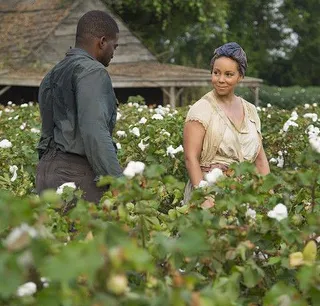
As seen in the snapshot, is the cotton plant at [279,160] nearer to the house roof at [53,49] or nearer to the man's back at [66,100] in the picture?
the man's back at [66,100]

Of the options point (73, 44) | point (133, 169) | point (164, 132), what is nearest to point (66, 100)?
point (133, 169)

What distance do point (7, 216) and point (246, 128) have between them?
303 cm

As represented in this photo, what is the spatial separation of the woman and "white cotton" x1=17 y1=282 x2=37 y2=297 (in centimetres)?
255

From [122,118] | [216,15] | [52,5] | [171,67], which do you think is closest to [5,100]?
[52,5]

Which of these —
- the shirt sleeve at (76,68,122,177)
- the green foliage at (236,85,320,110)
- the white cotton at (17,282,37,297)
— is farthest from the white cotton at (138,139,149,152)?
the green foliage at (236,85,320,110)

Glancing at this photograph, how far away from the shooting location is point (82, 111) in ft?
14.0

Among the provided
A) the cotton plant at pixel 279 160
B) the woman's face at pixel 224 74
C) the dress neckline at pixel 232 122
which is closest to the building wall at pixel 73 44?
the cotton plant at pixel 279 160

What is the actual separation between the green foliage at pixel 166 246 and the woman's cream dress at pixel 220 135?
105 cm

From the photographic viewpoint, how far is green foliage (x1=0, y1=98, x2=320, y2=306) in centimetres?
193

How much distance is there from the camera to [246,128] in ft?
16.3

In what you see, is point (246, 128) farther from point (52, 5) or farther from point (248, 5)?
point (248, 5)

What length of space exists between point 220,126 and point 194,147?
181mm

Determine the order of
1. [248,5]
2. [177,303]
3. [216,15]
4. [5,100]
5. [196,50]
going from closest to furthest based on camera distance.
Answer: [177,303]
[5,100]
[216,15]
[196,50]
[248,5]

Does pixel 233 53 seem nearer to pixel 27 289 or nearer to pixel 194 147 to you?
pixel 194 147
